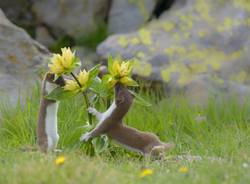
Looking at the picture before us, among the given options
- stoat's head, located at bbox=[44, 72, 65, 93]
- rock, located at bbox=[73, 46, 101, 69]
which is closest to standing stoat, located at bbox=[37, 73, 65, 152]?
stoat's head, located at bbox=[44, 72, 65, 93]

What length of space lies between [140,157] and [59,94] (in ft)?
2.43

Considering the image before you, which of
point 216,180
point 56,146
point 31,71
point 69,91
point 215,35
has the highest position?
point 215,35

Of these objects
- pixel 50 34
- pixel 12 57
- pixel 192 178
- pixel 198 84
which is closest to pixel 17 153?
pixel 192 178

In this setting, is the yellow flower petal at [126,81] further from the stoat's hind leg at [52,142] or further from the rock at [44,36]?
the rock at [44,36]

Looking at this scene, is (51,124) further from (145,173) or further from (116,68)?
(145,173)

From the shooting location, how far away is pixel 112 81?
4.65 meters

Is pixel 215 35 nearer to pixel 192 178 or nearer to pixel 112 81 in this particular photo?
pixel 112 81

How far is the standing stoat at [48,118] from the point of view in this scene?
473 centimetres

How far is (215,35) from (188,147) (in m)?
2.33

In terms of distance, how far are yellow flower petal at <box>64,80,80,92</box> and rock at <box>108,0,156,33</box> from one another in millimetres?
3525

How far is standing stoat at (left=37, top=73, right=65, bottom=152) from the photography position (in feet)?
15.5

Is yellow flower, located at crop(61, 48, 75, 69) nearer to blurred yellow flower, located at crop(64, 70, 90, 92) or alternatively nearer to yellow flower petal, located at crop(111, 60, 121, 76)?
blurred yellow flower, located at crop(64, 70, 90, 92)

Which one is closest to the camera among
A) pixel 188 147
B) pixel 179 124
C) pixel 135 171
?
pixel 135 171

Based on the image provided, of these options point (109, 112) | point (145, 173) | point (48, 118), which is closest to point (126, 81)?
point (109, 112)
